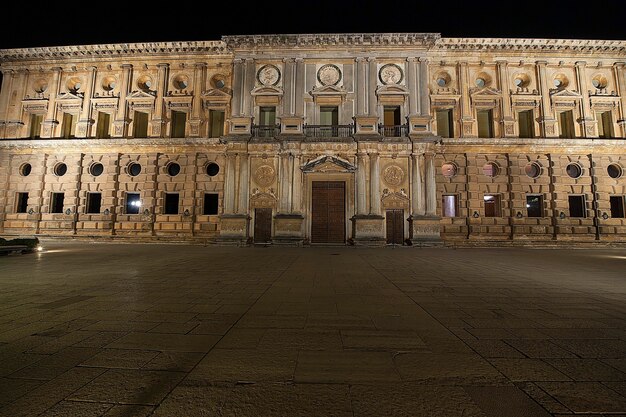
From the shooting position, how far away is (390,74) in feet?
67.5

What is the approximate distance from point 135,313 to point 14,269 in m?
6.59

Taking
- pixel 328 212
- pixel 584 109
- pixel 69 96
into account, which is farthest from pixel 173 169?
pixel 584 109

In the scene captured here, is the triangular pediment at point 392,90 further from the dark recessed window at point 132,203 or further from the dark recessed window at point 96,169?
the dark recessed window at point 96,169

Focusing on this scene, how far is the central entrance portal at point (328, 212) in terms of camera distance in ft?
63.5

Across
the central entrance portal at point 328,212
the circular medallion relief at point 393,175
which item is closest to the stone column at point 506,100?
the circular medallion relief at point 393,175

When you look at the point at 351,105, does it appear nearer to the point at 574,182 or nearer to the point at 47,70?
Answer: the point at 574,182

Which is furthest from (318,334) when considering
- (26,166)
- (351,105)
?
(26,166)

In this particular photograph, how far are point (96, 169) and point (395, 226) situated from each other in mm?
21783

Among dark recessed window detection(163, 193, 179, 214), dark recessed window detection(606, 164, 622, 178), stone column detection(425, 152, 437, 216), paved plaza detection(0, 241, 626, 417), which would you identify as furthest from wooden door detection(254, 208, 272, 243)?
dark recessed window detection(606, 164, 622, 178)

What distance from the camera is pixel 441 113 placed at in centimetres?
2127

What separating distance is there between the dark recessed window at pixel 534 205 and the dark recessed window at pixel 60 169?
33.2 meters

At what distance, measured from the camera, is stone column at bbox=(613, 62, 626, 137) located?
20.4 metres

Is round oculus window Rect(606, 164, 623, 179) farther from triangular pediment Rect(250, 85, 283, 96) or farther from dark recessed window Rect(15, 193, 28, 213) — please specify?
dark recessed window Rect(15, 193, 28, 213)

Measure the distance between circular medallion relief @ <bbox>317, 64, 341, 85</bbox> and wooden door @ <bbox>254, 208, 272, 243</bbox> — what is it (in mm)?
9866
